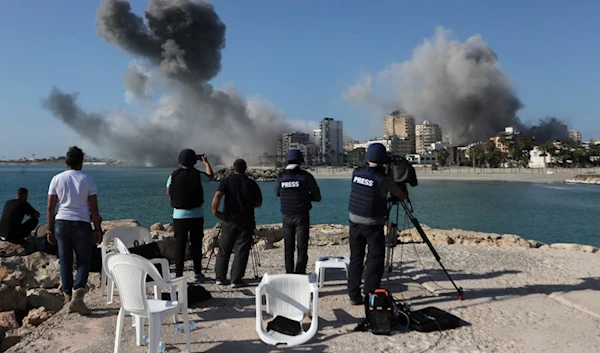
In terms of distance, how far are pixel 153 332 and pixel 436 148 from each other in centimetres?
13790

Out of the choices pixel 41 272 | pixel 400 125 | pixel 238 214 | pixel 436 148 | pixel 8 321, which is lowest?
pixel 8 321

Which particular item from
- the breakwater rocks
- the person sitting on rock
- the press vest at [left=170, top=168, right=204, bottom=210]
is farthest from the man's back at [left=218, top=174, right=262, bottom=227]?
the breakwater rocks

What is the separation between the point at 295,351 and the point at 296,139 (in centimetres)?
15710

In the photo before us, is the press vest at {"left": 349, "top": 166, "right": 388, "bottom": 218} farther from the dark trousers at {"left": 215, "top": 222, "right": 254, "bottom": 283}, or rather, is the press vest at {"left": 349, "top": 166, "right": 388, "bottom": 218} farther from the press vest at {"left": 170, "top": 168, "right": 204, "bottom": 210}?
the press vest at {"left": 170, "top": 168, "right": 204, "bottom": 210}

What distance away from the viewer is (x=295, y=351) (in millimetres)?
3387

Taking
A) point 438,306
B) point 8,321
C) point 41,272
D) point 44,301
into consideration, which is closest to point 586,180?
point 438,306

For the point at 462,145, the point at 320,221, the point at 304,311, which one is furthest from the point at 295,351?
the point at 462,145

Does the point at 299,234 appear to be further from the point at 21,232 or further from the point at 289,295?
the point at 21,232

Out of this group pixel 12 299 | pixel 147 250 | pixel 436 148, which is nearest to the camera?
pixel 147 250

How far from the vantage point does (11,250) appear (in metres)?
7.06

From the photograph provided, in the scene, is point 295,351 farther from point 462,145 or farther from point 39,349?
point 462,145

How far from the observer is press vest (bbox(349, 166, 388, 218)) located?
13.8 ft

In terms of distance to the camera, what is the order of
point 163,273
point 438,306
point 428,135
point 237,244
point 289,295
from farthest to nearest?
point 428,135 < point 237,244 < point 438,306 < point 163,273 < point 289,295

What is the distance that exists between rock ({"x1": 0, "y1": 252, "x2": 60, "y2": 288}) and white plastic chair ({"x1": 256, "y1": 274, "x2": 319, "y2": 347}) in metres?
4.31
